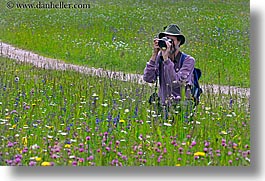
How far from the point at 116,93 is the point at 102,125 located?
1.04 feet

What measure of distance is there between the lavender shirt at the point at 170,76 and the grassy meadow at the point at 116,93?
80 mm

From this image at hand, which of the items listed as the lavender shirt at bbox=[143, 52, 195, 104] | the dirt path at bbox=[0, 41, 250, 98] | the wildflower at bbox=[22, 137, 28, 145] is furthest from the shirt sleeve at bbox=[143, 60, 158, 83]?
the wildflower at bbox=[22, 137, 28, 145]

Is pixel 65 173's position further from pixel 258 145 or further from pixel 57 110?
pixel 258 145

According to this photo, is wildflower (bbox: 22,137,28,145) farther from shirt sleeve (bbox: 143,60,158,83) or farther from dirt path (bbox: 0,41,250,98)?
shirt sleeve (bbox: 143,60,158,83)

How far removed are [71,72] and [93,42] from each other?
287 millimetres

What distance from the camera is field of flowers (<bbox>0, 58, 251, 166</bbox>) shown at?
6.27 meters

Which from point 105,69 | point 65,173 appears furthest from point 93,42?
point 65,173

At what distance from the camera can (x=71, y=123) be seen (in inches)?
256

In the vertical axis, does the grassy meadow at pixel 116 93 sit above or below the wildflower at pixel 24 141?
above

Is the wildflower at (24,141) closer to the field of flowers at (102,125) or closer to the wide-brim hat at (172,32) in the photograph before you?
the field of flowers at (102,125)

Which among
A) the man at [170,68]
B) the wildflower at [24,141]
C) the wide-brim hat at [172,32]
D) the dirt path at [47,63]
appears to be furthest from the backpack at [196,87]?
the wildflower at [24,141]

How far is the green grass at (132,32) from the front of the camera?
6.57 meters

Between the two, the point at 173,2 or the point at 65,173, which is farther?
the point at 173,2

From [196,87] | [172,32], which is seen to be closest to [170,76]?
[196,87]
